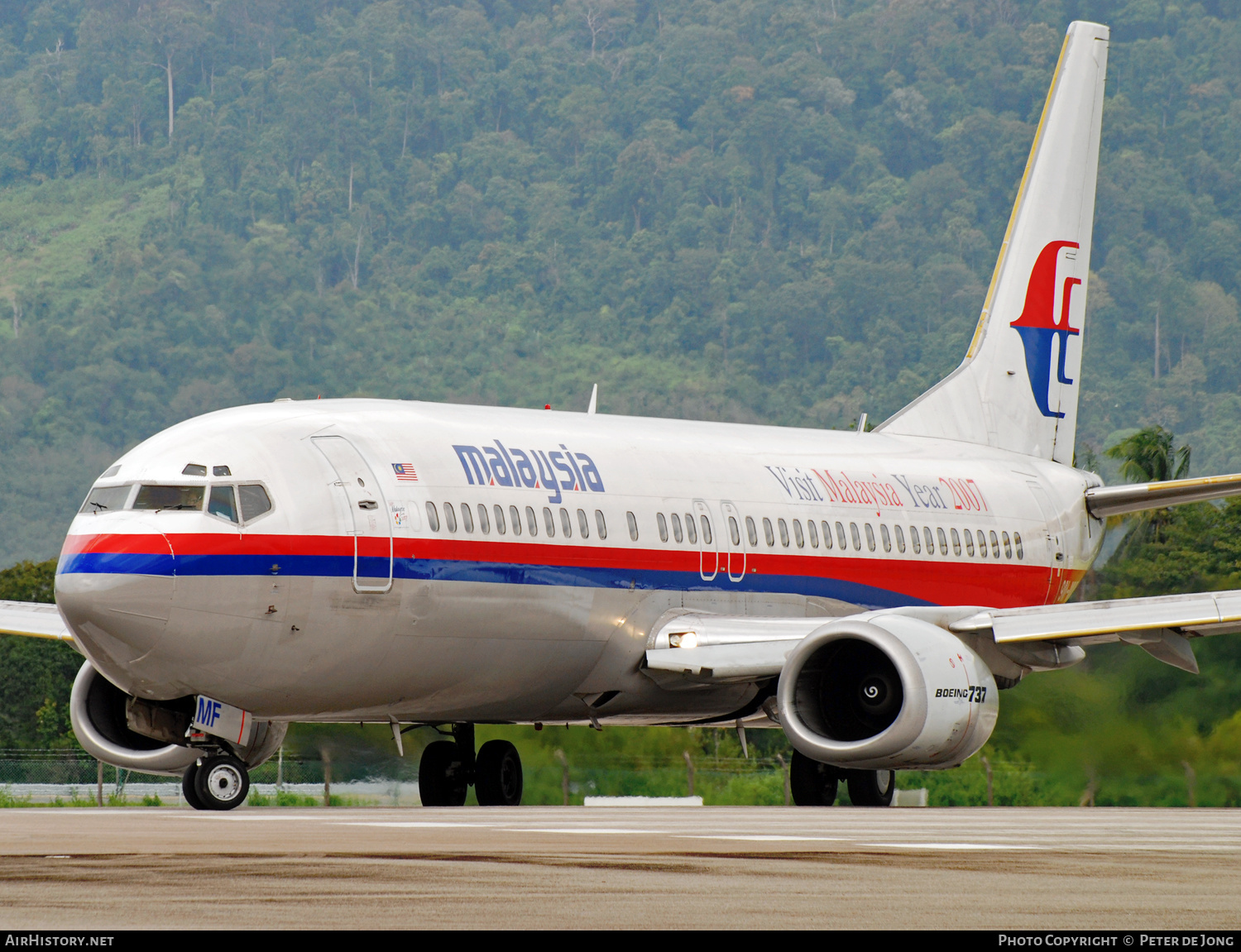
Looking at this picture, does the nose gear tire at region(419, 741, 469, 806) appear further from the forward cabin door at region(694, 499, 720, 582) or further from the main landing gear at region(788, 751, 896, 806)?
the main landing gear at region(788, 751, 896, 806)

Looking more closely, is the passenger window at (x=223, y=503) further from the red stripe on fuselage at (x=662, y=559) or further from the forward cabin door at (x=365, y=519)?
the forward cabin door at (x=365, y=519)

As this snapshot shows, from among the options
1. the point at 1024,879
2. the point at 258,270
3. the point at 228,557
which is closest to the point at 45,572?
the point at 228,557

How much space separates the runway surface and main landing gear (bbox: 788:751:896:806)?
24.5 feet

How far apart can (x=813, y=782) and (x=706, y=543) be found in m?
3.05

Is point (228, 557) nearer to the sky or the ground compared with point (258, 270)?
nearer to the ground

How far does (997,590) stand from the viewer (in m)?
26.2

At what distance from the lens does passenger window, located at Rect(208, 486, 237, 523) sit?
1781 cm

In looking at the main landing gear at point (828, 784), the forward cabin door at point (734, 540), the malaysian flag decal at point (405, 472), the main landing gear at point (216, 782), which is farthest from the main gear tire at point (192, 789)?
the main landing gear at point (828, 784)

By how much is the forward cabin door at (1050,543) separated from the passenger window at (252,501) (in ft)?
39.1

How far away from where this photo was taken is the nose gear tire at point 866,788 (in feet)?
73.8

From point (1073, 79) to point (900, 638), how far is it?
13.2 meters

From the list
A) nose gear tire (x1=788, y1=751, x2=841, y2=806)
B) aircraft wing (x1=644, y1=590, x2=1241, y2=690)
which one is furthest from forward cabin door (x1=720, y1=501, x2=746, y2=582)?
nose gear tire (x1=788, y1=751, x2=841, y2=806)

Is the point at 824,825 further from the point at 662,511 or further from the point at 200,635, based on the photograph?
the point at 662,511

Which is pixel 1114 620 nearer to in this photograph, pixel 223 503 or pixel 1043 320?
pixel 223 503
